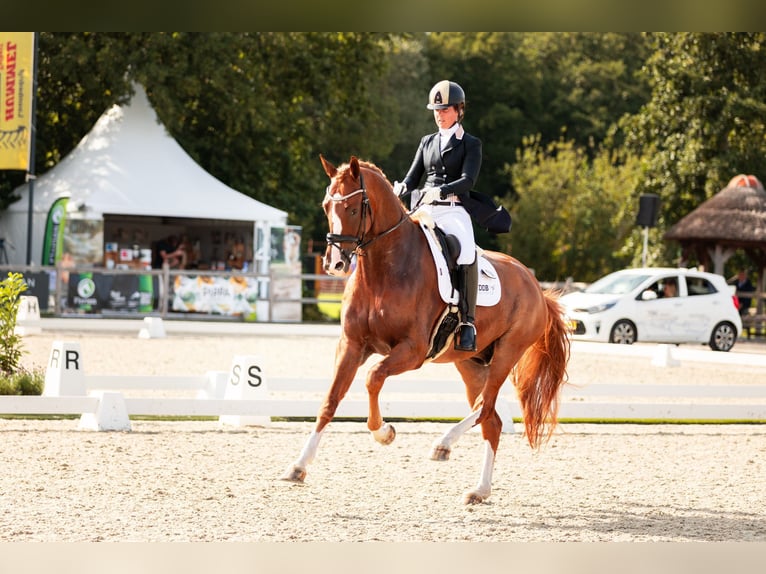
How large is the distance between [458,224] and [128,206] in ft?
66.3

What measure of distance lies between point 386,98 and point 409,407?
142 feet

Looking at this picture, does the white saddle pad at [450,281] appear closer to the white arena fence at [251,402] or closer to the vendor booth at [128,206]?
the white arena fence at [251,402]

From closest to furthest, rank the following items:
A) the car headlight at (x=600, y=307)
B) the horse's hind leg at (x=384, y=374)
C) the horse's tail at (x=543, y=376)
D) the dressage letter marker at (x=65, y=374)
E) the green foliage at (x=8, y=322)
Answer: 1. the horse's hind leg at (x=384, y=374)
2. the horse's tail at (x=543, y=376)
3. the dressage letter marker at (x=65, y=374)
4. the green foliage at (x=8, y=322)
5. the car headlight at (x=600, y=307)

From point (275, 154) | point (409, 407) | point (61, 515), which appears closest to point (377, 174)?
point (61, 515)

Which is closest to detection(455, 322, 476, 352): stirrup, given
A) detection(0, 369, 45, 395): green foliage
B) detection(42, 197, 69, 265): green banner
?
detection(0, 369, 45, 395): green foliage

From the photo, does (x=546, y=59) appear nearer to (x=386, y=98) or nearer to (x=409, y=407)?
(x=386, y=98)

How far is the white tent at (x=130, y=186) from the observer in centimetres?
2730

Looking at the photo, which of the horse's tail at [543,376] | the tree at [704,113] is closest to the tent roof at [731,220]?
the tree at [704,113]

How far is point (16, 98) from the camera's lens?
2562 cm

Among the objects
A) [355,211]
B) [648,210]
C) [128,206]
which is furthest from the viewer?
[648,210]

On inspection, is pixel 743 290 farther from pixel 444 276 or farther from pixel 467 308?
pixel 444 276

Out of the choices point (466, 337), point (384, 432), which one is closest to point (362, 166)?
point (466, 337)

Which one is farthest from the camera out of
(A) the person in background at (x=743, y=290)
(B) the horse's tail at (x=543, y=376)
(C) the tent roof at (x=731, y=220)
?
(A) the person in background at (x=743, y=290)

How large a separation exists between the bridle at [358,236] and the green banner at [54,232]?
20.7 m
